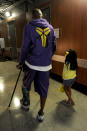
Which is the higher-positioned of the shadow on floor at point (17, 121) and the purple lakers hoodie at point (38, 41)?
the purple lakers hoodie at point (38, 41)

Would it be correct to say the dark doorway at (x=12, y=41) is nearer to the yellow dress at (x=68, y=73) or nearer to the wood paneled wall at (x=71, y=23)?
the wood paneled wall at (x=71, y=23)

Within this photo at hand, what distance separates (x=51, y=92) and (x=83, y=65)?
1.00m

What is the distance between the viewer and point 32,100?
90.8 inches

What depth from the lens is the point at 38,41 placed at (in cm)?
142

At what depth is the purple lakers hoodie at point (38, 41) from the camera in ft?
4.65

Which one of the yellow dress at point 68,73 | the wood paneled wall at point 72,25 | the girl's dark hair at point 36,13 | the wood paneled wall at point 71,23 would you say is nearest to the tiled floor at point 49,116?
the yellow dress at point 68,73

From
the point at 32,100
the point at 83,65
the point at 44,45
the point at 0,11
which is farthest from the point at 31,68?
the point at 0,11

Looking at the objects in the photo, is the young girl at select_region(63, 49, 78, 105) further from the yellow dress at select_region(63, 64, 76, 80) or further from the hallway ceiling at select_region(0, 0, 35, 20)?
the hallway ceiling at select_region(0, 0, 35, 20)

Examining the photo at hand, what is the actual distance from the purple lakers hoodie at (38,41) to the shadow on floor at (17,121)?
92cm

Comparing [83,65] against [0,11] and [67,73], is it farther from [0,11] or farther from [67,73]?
[0,11]

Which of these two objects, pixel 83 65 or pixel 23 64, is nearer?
pixel 23 64

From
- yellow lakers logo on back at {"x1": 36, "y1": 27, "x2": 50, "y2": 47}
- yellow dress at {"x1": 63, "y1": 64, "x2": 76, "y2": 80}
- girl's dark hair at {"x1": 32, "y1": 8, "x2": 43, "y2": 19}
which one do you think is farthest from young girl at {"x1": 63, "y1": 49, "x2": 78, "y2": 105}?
girl's dark hair at {"x1": 32, "y1": 8, "x2": 43, "y2": 19}

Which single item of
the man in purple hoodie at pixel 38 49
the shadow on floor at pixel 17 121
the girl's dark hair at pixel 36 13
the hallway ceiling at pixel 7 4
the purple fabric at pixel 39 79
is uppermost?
the hallway ceiling at pixel 7 4

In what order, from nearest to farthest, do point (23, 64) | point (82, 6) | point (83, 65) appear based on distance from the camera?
point (23, 64), point (82, 6), point (83, 65)
